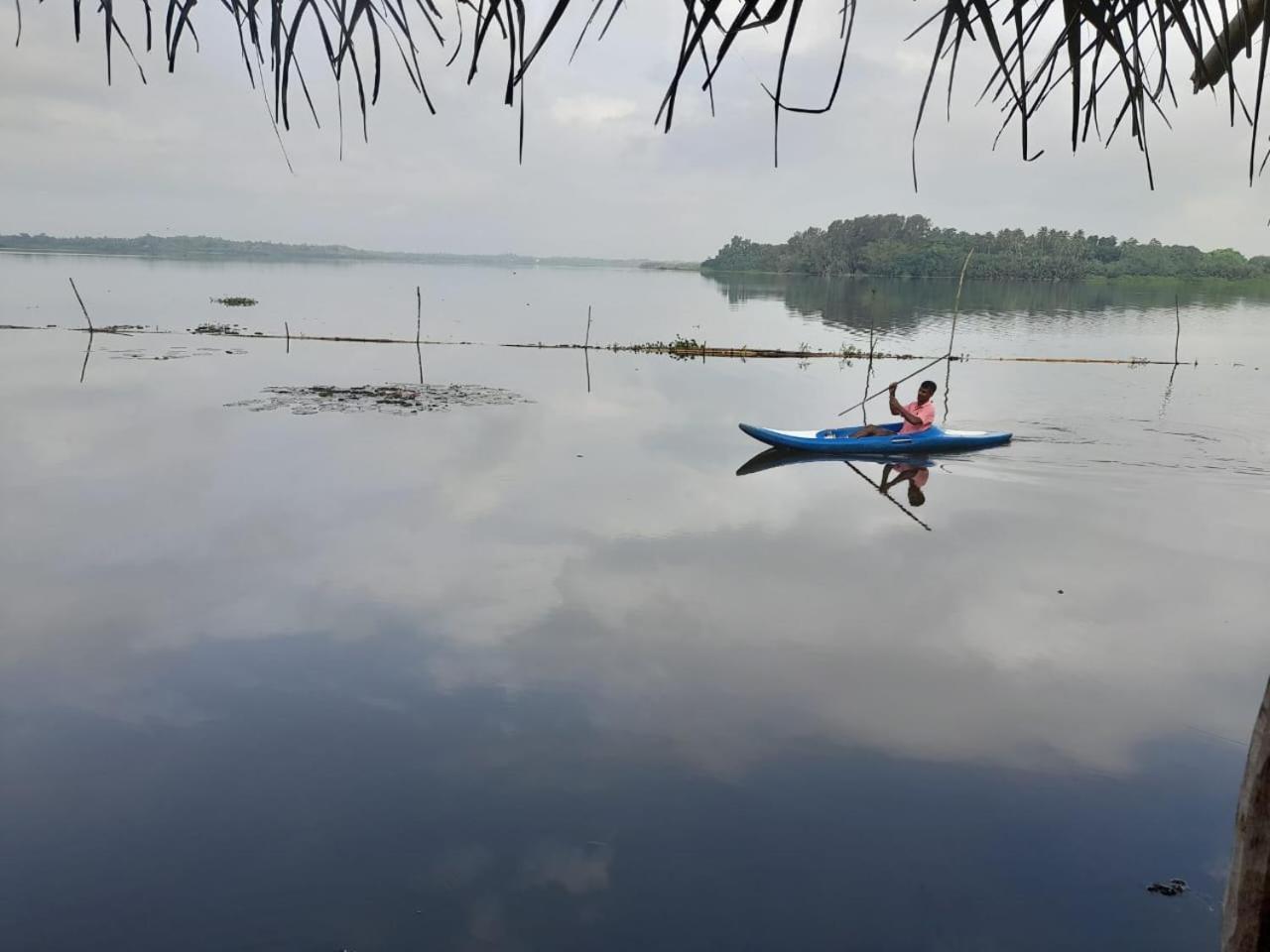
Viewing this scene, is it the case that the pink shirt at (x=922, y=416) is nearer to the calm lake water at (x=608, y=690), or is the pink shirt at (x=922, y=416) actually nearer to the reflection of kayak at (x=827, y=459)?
the reflection of kayak at (x=827, y=459)

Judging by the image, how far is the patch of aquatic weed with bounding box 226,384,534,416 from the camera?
1825 centimetres

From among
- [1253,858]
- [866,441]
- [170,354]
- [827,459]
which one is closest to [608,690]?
[1253,858]

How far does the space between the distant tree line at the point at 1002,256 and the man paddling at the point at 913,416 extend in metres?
96.5

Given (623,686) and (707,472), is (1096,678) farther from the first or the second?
(707,472)

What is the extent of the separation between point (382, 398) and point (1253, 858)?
19.4 meters

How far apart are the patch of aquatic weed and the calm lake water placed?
2.17 meters

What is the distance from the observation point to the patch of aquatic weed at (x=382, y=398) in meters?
18.2

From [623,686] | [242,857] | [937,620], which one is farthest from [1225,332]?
[242,857]

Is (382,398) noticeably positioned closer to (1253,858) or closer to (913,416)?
(913,416)

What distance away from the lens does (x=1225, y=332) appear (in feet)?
140

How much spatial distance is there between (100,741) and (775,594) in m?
5.85

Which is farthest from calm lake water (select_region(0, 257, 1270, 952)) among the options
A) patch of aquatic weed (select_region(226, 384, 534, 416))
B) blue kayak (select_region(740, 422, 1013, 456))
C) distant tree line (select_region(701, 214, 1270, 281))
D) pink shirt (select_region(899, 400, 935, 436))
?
distant tree line (select_region(701, 214, 1270, 281))

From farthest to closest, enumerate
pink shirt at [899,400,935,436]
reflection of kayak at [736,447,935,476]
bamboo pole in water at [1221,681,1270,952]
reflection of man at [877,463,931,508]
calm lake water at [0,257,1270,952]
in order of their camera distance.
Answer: reflection of kayak at [736,447,935,476], pink shirt at [899,400,935,436], reflection of man at [877,463,931,508], calm lake water at [0,257,1270,952], bamboo pole in water at [1221,681,1270,952]

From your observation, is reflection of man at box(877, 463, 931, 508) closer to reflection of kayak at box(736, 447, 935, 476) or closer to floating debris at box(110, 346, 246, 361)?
reflection of kayak at box(736, 447, 935, 476)
